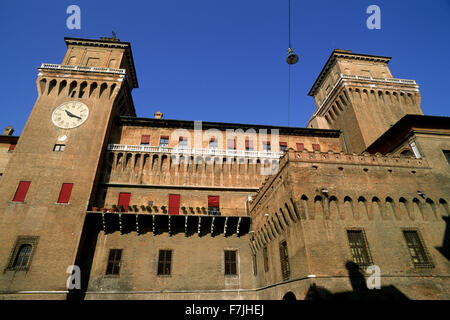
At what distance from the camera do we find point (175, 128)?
28.4 meters

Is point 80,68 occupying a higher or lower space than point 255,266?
higher

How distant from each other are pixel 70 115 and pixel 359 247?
88.0 feet

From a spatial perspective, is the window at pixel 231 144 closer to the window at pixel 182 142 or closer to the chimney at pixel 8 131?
the window at pixel 182 142

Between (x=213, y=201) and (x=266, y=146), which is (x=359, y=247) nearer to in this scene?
(x=213, y=201)

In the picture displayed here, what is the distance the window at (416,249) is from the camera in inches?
585

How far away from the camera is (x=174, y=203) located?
24141 mm

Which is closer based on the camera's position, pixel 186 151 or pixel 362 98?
pixel 186 151

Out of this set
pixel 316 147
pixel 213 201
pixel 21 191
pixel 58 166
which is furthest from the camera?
pixel 316 147

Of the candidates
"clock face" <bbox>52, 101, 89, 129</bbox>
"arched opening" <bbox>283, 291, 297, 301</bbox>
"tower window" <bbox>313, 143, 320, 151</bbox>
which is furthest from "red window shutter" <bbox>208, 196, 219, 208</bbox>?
"clock face" <bbox>52, 101, 89, 129</bbox>

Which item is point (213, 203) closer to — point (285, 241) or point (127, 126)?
point (285, 241)

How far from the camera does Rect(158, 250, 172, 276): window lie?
21219 mm

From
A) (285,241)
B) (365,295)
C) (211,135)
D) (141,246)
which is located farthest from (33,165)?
(365,295)

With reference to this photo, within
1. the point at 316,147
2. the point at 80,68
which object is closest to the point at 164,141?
the point at 80,68

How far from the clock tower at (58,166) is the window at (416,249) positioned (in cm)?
2242
